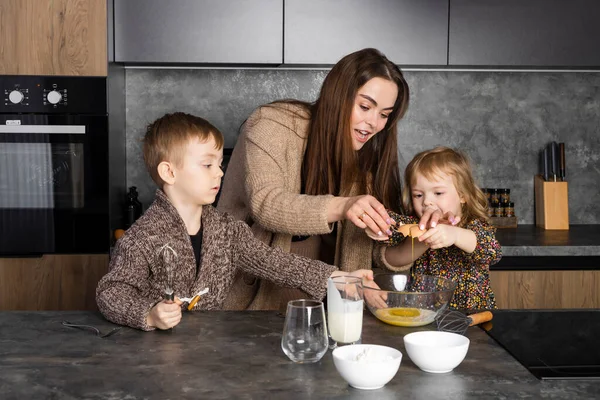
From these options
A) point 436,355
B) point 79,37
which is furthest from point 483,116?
point 436,355

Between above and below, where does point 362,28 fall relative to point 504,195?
above

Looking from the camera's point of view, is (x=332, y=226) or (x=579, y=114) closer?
(x=332, y=226)

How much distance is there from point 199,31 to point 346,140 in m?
1.22

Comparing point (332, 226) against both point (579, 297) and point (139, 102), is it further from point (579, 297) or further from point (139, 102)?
point (139, 102)

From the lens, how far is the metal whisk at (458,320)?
154cm

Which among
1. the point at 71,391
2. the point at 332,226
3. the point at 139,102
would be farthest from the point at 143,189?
the point at 71,391

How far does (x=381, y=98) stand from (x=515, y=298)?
1.23 meters

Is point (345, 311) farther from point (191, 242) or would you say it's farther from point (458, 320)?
point (191, 242)

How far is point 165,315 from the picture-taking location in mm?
1487

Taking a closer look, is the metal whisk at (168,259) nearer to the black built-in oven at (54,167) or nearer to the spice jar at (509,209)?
the black built-in oven at (54,167)

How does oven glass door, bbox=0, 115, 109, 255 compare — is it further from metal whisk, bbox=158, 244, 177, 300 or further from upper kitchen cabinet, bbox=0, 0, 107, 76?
metal whisk, bbox=158, 244, 177, 300

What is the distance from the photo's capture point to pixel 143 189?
3.56m

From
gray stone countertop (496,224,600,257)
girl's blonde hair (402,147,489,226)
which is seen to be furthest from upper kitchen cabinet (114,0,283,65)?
gray stone countertop (496,224,600,257)

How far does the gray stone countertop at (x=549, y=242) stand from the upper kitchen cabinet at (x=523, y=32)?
0.75m
